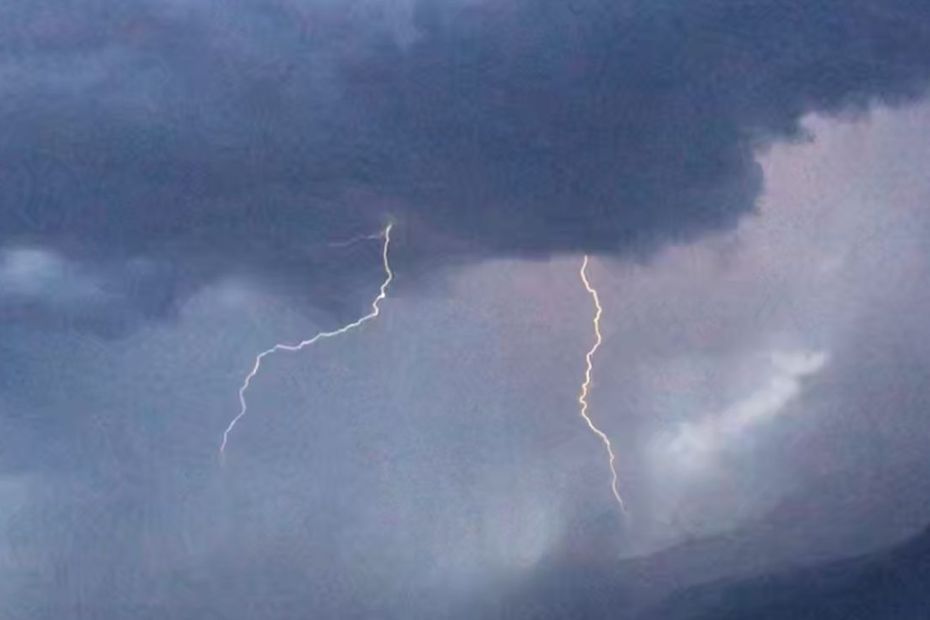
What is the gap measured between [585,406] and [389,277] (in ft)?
4.51

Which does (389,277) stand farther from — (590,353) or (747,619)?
(747,619)

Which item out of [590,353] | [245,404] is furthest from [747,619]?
[245,404]

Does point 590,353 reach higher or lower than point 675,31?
lower

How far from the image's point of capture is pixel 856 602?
20984mm

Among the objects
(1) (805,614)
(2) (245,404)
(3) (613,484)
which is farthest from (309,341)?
(1) (805,614)

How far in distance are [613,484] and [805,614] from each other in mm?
1352

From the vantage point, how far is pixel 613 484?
68.9ft

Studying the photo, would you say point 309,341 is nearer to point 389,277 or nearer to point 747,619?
point 389,277

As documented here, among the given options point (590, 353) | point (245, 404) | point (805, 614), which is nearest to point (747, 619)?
point (805, 614)

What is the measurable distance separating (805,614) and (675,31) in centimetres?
348

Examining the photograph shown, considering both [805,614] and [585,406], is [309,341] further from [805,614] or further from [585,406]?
[805,614]

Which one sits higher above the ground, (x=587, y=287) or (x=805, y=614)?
(x=587, y=287)

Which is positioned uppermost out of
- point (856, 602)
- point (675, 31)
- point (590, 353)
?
point (675, 31)

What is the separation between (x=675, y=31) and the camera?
2095 centimetres
